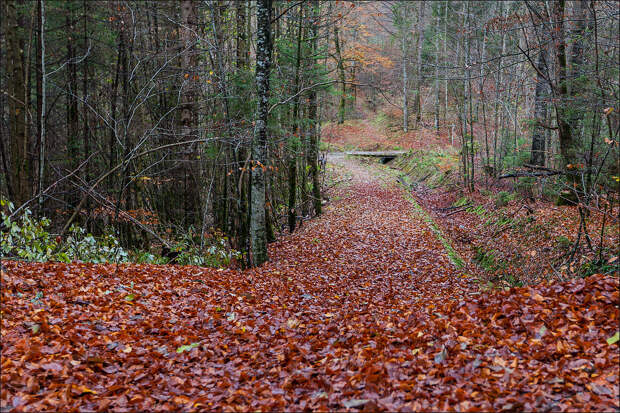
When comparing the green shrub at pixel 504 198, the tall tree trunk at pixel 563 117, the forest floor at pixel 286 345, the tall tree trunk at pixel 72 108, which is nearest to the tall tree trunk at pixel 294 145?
the forest floor at pixel 286 345

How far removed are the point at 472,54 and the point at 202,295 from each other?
1675 centimetres

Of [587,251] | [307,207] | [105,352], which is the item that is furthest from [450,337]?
[307,207]

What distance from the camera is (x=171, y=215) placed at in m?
12.3

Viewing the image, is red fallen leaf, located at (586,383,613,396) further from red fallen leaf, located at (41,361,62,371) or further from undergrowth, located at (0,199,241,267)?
undergrowth, located at (0,199,241,267)

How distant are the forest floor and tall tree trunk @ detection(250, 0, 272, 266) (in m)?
2.07

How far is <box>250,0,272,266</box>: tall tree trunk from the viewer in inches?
333

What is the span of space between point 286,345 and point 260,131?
5.21m

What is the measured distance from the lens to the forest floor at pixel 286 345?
3.39 meters

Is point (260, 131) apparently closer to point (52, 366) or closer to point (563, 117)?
point (52, 366)

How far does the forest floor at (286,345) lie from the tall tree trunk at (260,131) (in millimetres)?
2071

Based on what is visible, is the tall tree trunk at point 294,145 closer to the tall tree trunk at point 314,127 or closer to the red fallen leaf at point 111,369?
the tall tree trunk at point 314,127

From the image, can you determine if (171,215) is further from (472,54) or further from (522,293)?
(472,54)

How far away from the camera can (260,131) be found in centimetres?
873

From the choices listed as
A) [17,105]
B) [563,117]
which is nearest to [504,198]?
[563,117]
